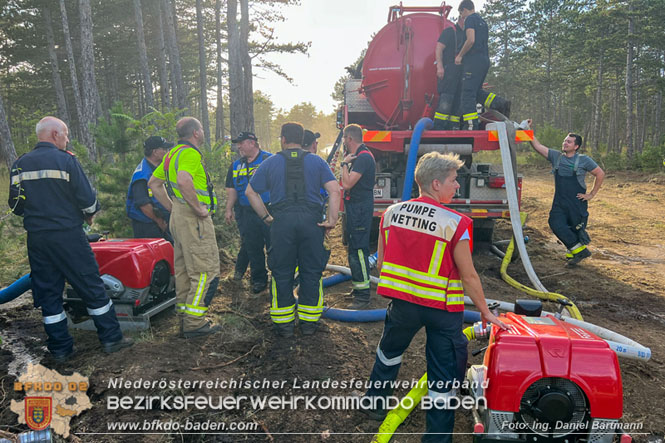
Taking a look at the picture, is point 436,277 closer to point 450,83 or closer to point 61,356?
point 61,356

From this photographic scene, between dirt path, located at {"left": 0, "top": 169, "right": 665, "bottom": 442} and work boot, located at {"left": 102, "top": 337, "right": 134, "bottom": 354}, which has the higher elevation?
work boot, located at {"left": 102, "top": 337, "right": 134, "bottom": 354}

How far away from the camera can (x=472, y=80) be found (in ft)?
18.3

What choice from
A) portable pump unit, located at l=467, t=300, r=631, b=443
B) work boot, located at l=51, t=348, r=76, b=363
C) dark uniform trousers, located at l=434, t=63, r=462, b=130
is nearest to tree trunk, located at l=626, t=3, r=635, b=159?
dark uniform trousers, located at l=434, t=63, r=462, b=130

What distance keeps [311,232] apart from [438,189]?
1.70 meters

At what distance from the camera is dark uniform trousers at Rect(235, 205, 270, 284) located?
5293 mm

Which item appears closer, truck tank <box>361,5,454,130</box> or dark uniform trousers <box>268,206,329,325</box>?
dark uniform trousers <box>268,206,329,325</box>

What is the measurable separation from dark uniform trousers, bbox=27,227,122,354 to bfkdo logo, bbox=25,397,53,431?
698 mm

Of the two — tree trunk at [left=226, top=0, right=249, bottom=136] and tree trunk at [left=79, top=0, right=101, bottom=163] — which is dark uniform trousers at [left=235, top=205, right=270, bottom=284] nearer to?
tree trunk at [left=226, top=0, right=249, bottom=136]

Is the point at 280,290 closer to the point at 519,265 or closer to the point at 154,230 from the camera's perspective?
the point at 154,230

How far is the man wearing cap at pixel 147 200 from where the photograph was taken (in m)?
4.45

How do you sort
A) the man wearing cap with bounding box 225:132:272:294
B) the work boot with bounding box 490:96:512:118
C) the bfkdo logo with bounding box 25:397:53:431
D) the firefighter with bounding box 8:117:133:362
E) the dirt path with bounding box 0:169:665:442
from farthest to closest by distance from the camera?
Result: the work boot with bounding box 490:96:512:118 < the man wearing cap with bounding box 225:132:272:294 < the firefighter with bounding box 8:117:133:362 < the dirt path with bounding box 0:169:665:442 < the bfkdo logo with bounding box 25:397:53:431

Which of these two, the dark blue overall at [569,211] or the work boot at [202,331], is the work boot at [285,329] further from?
the dark blue overall at [569,211]

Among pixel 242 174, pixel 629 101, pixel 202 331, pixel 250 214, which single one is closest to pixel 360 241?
pixel 250 214

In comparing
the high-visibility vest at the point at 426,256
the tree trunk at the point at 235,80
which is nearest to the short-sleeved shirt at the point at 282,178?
the high-visibility vest at the point at 426,256
